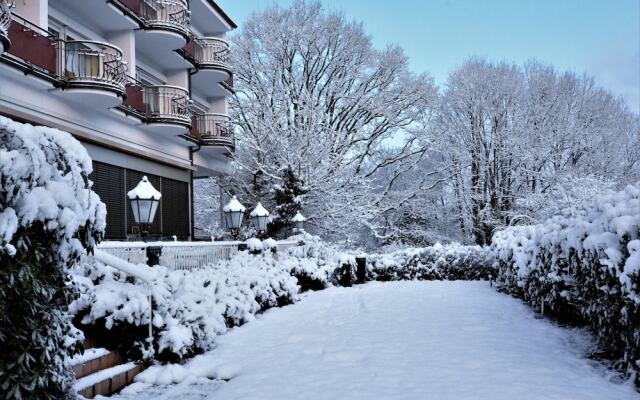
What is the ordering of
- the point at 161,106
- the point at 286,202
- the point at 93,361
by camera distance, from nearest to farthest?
the point at 93,361 < the point at 161,106 < the point at 286,202

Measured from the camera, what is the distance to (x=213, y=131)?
20.0 meters

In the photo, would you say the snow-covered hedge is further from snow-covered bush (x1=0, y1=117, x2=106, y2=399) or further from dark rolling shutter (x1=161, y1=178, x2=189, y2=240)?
dark rolling shutter (x1=161, y1=178, x2=189, y2=240)

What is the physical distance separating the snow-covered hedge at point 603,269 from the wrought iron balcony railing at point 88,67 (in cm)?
966

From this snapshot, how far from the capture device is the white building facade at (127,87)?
10.9 metres

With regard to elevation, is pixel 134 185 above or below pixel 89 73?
below

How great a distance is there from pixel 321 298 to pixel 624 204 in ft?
26.4

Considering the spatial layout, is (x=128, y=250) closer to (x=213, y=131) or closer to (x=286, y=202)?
(x=213, y=131)

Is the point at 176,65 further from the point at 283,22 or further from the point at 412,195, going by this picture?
the point at 412,195

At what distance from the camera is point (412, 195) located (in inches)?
1068

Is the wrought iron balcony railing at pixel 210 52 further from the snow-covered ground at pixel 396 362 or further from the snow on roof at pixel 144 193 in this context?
the snow-covered ground at pixel 396 362

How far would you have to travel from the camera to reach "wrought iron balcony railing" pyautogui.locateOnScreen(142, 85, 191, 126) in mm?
15438

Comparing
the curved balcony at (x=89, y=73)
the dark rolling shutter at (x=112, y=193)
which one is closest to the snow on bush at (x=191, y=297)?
the dark rolling shutter at (x=112, y=193)

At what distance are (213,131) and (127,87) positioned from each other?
563cm

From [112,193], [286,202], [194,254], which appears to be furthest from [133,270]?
[286,202]
